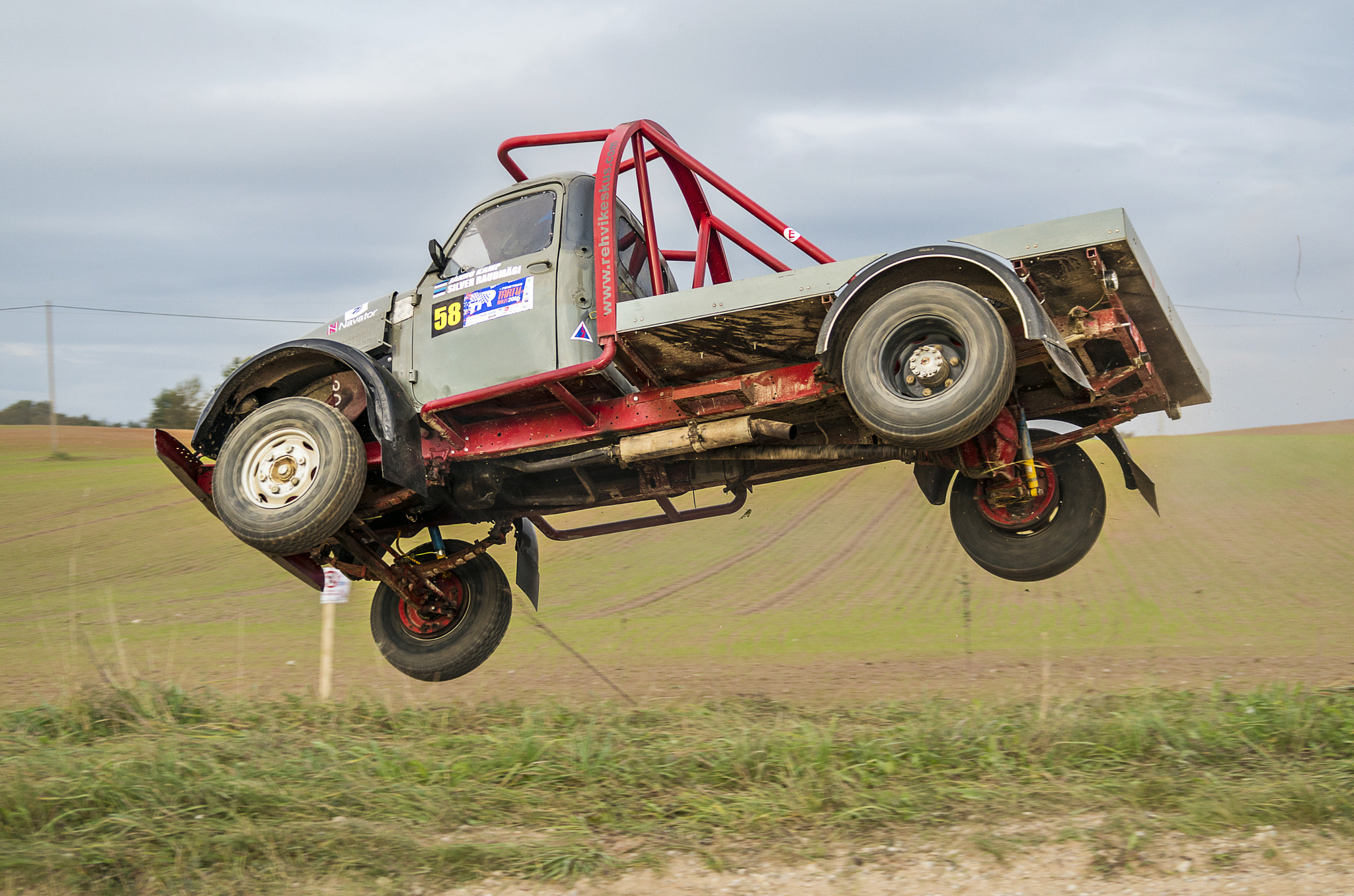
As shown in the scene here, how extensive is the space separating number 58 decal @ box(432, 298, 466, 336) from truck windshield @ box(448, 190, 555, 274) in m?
0.27

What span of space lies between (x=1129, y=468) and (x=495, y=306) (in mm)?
3780

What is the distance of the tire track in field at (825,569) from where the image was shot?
12.8m

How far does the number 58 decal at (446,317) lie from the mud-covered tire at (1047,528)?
10.00 ft

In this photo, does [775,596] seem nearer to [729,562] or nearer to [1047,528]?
[729,562]

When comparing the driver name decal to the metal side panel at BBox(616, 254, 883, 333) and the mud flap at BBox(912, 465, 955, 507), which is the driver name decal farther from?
the mud flap at BBox(912, 465, 955, 507)

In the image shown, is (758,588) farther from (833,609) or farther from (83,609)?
→ (83,609)

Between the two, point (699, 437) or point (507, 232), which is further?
point (507, 232)

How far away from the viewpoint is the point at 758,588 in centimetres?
1388

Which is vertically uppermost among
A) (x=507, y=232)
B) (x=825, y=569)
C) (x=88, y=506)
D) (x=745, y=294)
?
(x=507, y=232)

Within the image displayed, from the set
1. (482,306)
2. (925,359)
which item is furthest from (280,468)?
(925,359)

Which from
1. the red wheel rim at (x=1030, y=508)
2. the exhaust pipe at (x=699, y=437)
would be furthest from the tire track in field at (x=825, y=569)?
the exhaust pipe at (x=699, y=437)

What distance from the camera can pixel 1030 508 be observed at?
5473mm

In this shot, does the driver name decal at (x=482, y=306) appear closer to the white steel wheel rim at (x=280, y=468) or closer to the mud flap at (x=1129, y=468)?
the white steel wheel rim at (x=280, y=468)

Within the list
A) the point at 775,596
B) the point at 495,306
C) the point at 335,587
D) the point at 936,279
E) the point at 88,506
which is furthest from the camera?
the point at 88,506
